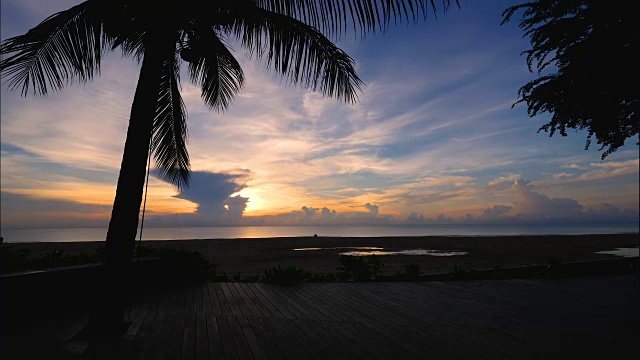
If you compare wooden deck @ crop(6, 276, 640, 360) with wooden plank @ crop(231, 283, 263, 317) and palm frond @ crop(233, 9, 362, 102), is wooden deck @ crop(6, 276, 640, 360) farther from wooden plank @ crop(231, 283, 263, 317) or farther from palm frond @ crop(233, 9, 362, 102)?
palm frond @ crop(233, 9, 362, 102)

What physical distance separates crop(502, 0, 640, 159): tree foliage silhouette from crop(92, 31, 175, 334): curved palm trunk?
6930 mm

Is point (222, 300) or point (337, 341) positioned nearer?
point (337, 341)

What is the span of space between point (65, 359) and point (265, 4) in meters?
4.54

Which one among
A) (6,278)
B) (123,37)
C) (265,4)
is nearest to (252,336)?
(6,278)

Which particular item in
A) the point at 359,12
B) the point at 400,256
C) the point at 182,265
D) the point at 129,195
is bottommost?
the point at 400,256

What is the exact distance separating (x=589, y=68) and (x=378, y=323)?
570cm

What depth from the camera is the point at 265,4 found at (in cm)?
419

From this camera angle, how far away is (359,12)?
135 inches

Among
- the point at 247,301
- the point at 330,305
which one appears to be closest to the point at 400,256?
the point at 330,305

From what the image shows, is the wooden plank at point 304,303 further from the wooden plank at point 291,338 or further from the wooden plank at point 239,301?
the wooden plank at point 239,301

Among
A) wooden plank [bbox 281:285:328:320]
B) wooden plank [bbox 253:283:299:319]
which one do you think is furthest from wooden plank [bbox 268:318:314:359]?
wooden plank [bbox 281:285:328:320]

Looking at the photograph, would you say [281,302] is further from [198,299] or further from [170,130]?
[170,130]

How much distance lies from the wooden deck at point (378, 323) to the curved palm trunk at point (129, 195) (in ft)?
1.43

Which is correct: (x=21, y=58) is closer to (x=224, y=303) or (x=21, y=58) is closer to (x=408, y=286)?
(x=224, y=303)
